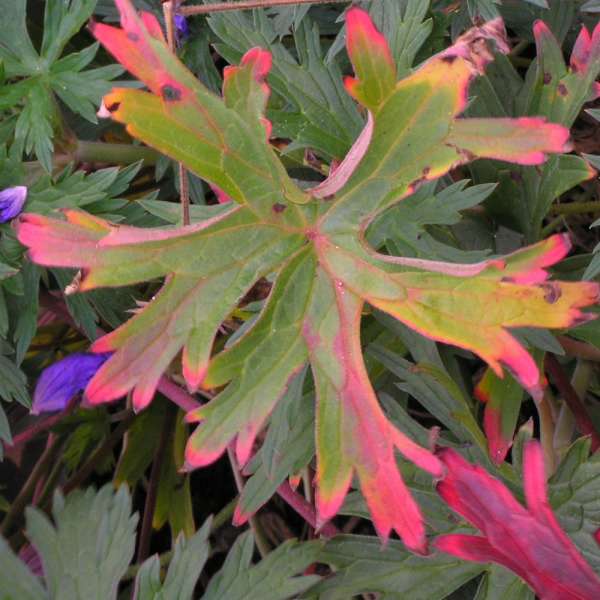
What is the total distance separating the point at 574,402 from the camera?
35.8 inches

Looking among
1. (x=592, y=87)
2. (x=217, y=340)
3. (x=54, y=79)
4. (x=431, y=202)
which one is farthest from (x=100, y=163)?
(x=592, y=87)

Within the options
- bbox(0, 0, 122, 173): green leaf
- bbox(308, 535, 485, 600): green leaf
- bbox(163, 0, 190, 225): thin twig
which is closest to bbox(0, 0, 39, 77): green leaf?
bbox(0, 0, 122, 173): green leaf

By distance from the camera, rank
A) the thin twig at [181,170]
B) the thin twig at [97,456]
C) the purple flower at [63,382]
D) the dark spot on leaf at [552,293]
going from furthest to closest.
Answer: the thin twig at [97,456] < the purple flower at [63,382] < the thin twig at [181,170] < the dark spot on leaf at [552,293]

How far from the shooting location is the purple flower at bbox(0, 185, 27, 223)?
2.85 ft

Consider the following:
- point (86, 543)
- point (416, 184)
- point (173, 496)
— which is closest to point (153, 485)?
point (173, 496)

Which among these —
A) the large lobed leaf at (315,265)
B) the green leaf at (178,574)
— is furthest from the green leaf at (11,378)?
the large lobed leaf at (315,265)

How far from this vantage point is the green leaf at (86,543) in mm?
838

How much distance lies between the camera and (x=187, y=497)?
3.91ft

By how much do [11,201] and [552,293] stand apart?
54 cm

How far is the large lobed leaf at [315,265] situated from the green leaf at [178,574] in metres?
0.24

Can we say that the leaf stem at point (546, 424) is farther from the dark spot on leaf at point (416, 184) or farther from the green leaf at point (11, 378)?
the green leaf at point (11, 378)

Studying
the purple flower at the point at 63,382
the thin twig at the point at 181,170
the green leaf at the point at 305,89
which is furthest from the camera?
the purple flower at the point at 63,382

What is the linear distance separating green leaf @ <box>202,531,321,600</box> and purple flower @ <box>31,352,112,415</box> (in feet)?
0.93

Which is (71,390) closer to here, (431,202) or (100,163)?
(100,163)
